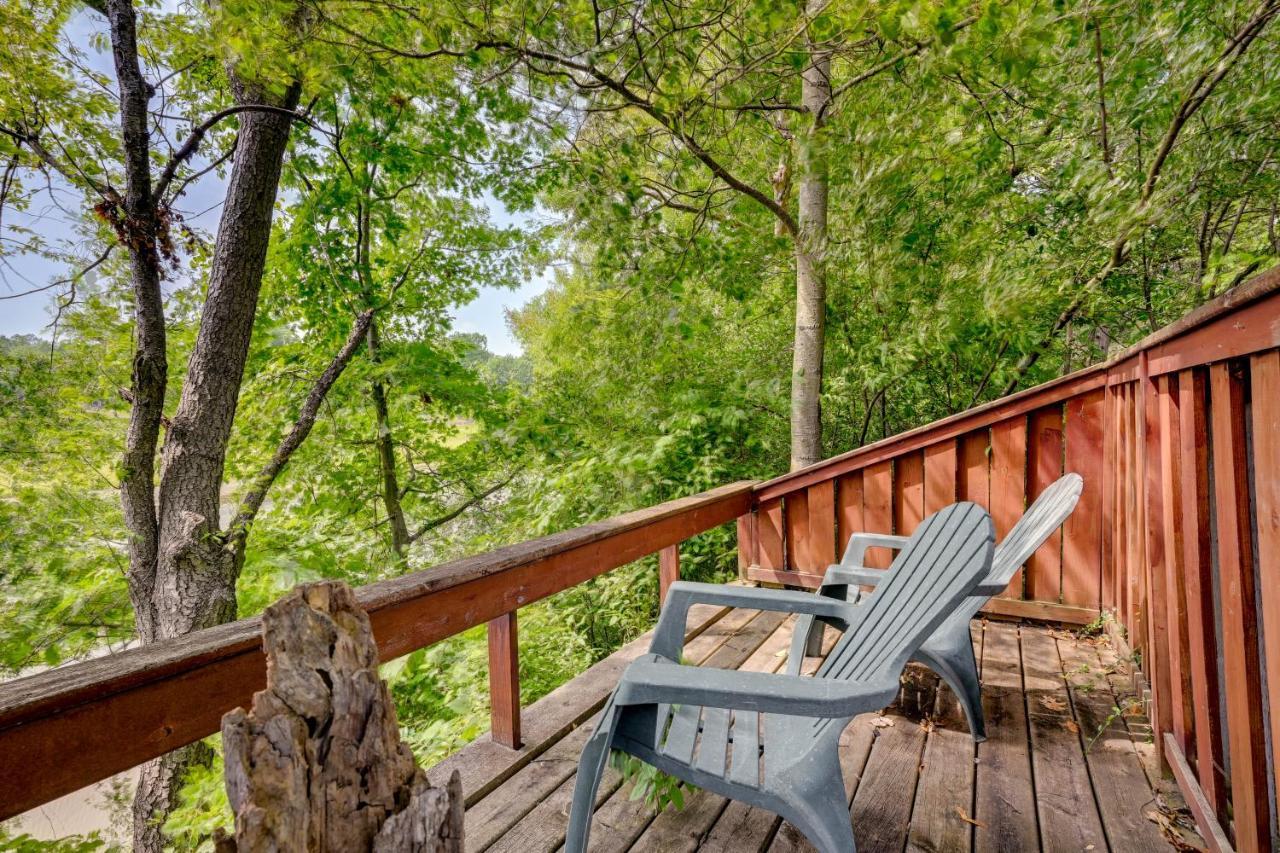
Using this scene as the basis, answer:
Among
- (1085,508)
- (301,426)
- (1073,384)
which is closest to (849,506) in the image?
(1085,508)

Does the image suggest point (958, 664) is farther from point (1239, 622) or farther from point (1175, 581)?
point (1239, 622)

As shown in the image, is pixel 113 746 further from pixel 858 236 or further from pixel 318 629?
pixel 858 236

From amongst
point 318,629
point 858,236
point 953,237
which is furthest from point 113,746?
point 953,237

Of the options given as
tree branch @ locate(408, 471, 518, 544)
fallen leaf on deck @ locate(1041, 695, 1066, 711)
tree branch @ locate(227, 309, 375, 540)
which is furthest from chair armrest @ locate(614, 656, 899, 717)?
tree branch @ locate(408, 471, 518, 544)

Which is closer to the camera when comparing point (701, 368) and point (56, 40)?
point (56, 40)

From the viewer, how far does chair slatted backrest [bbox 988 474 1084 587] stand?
1.69 meters

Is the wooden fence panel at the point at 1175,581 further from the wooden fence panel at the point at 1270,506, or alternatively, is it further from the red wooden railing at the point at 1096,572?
the wooden fence panel at the point at 1270,506

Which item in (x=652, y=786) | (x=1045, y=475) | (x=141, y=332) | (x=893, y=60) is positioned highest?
(x=893, y=60)

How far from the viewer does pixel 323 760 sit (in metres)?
0.68

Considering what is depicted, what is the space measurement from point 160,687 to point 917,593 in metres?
1.64

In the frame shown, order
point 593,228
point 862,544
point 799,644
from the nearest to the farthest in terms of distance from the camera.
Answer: point 799,644 < point 862,544 < point 593,228

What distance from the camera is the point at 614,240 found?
3.73 meters

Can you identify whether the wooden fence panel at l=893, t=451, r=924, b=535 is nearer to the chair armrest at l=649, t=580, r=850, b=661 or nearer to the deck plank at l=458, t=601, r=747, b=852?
the chair armrest at l=649, t=580, r=850, b=661

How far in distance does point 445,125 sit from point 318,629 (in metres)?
4.88
